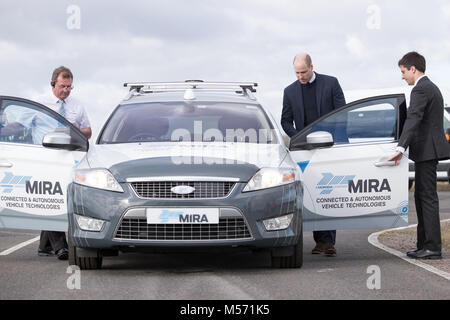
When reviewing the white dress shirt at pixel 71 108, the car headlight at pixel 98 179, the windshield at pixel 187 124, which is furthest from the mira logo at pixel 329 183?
the white dress shirt at pixel 71 108

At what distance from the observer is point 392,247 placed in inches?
401

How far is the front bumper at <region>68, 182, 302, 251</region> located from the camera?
7.48 metres

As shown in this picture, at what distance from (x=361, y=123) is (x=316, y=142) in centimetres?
93

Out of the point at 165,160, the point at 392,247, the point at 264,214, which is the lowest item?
the point at 392,247

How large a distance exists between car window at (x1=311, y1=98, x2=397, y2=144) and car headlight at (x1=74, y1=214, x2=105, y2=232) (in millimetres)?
2619

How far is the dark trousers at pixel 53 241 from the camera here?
31.0ft

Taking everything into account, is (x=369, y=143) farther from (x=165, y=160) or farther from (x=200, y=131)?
(x=165, y=160)

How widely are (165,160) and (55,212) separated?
5.43 feet

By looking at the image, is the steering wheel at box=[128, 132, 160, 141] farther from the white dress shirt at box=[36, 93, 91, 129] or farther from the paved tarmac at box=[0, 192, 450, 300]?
the white dress shirt at box=[36, 93, 91, 129]

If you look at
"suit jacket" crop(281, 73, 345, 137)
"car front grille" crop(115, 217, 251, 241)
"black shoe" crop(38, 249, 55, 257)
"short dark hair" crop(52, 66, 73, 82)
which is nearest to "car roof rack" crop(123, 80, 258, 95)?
"suit jacket" crop(281, 73, 345, 137)

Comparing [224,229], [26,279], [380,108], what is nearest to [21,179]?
[26,279]

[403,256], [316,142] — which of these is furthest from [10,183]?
[403,256]

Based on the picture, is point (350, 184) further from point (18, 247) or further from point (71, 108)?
point (18, 247)

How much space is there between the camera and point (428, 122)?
8969 millimetres
